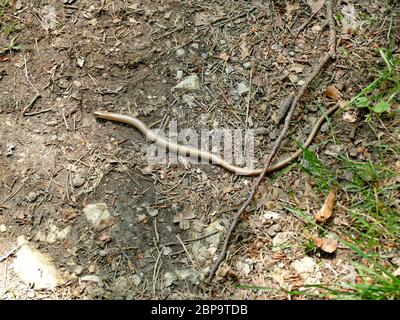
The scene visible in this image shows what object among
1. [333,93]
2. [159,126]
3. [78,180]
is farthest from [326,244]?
[78,180]

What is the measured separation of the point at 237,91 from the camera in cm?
280

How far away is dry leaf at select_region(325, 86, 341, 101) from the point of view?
269cm

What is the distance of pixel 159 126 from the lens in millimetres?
2787

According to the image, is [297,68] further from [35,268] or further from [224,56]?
[35,268]

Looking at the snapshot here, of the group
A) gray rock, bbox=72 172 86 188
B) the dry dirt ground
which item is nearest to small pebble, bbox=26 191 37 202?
the dry dirt ground

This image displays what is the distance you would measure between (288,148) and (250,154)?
8.7 inches

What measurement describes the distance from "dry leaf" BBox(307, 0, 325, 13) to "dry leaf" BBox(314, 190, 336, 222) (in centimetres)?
128

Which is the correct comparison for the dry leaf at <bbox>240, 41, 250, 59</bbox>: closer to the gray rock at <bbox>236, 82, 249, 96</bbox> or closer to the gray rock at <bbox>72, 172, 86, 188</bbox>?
the gray rock at <bbox>236, 82, 249, 96</bbox>

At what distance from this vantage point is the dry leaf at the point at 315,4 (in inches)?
115

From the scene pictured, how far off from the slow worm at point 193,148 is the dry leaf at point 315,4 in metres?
0.71

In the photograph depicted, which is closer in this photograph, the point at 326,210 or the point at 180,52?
the point at 326,210

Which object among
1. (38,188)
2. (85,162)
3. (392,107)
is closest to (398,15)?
(392,107)

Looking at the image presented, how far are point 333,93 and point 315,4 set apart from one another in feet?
2.18

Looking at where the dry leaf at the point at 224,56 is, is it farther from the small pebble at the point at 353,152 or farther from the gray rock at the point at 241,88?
the small pebble at the point at 353,152
